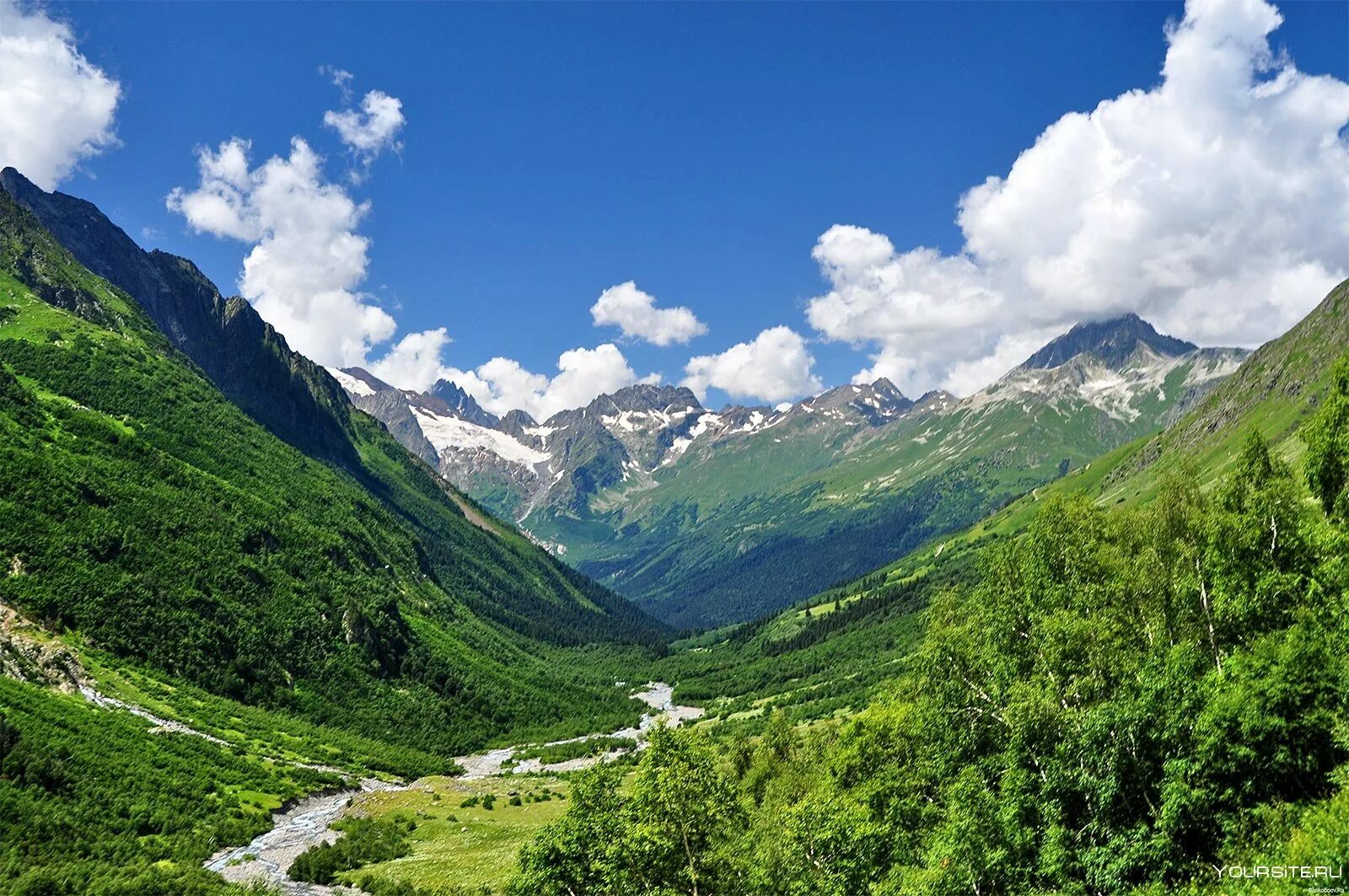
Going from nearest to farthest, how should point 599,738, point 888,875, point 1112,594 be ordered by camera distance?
point 888,875
point 1112,594
point 599,738

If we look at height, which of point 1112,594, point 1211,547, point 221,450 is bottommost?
point 1112,594

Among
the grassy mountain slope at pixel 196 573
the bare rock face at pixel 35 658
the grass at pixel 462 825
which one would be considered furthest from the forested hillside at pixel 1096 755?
the grassy mountain slope at pixel 196 573

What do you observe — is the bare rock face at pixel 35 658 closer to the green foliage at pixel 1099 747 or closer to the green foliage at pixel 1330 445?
the green foliage at pixel 1099 747

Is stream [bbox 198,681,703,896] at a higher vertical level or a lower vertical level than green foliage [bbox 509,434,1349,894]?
lower

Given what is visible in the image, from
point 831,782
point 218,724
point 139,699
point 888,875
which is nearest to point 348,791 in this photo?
point 218,724

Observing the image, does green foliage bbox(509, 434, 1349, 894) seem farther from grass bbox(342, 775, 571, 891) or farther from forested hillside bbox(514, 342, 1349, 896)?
grass bbox(342, 775, 571, 891)

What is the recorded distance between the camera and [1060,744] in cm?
3872

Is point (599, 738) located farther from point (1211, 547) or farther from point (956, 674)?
point (1211, 547)

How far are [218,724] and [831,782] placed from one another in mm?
85153

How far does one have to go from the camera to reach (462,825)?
82.3 meters

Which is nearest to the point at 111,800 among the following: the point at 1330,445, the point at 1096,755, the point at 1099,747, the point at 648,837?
the point at 648,837

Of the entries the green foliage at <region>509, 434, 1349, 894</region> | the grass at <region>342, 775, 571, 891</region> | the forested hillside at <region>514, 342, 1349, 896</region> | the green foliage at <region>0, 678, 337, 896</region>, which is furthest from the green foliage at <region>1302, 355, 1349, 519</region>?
the green foliage at <region>0, 678, 337, 896</region>

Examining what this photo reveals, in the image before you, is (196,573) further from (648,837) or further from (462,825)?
(648,837)

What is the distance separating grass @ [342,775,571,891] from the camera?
6244cm
